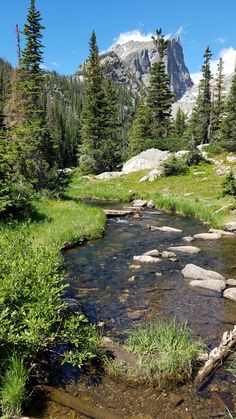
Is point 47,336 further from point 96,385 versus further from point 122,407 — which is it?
point 122,407

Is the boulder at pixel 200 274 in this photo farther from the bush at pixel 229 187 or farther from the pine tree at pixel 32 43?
the pine tree at pixel 32 43

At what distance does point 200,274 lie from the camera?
12.2 metres

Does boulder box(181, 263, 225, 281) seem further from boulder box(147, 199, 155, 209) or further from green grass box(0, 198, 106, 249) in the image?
boulder box(147, 199, 155, 209)

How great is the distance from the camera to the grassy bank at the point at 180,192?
2339cm

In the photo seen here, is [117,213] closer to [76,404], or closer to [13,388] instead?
[76,404]

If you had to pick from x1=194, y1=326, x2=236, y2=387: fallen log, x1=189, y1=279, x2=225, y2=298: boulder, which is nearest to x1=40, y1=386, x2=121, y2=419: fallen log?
x1=194, y1=326, x2=236, y2=387: fallen log

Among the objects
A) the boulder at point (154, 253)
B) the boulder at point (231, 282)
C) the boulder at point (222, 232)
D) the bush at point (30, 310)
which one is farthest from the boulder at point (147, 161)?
the bush at point (30, 310)

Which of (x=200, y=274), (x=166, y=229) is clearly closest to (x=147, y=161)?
(x=166, y=229)

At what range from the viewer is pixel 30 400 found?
5.70 meters

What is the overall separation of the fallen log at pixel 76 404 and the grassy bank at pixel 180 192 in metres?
15.9

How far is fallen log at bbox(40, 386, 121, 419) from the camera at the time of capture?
5.58m

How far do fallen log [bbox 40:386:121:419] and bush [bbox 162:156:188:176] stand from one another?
110 ft

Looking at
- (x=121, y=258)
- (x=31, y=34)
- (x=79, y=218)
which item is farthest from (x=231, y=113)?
(x=121, y=258)

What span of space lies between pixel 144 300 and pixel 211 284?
251cm
